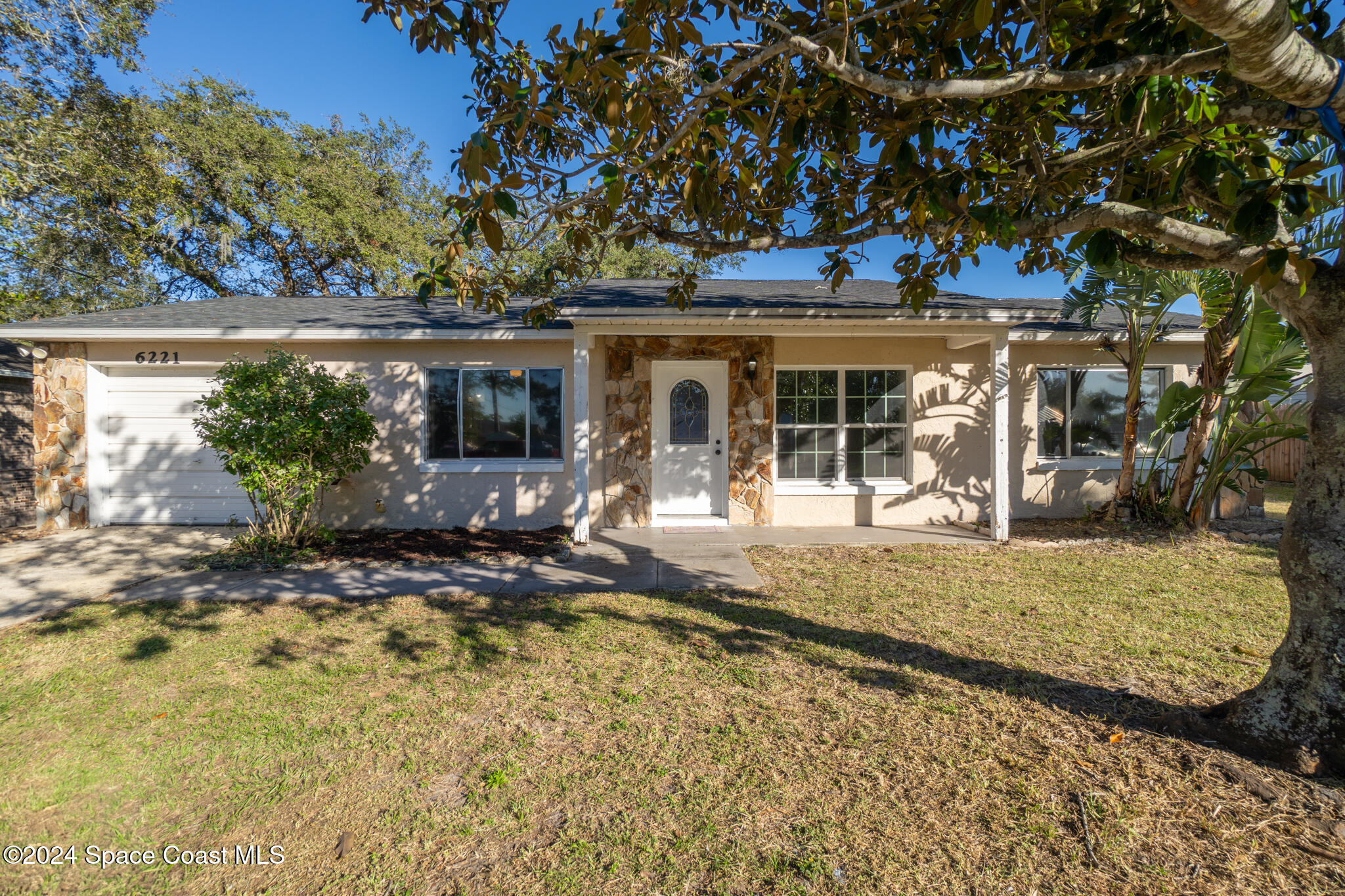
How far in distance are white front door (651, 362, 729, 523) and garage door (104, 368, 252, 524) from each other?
6.27 metres

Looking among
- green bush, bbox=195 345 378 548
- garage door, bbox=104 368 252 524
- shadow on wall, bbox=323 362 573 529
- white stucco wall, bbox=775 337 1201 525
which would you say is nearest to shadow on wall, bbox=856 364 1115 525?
white stucco wall, bbox=775 337 1201 525

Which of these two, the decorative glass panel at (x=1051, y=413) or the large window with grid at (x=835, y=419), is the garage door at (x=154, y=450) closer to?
the large window with grid at (x=835, y=419)

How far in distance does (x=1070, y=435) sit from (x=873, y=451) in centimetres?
325

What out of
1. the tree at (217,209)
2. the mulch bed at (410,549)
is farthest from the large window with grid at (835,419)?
the tree at (217,209)

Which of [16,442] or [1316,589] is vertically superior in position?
[16,442]

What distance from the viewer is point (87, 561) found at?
646 cm

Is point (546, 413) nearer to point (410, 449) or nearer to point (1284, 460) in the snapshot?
point (410, 449)

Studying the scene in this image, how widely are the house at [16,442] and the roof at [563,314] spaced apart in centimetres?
182

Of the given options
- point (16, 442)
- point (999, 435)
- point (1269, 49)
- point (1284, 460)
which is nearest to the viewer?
point (1269, 49)

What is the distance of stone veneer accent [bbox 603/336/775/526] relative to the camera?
8.39 m

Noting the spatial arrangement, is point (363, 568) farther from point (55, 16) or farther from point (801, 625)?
point (55, 16)

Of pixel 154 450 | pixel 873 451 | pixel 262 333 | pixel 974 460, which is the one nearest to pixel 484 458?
pixel 262 333

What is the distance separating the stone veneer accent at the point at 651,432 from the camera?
839 centimetres

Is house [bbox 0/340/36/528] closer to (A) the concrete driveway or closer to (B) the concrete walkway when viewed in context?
(A) the concrete driveway
